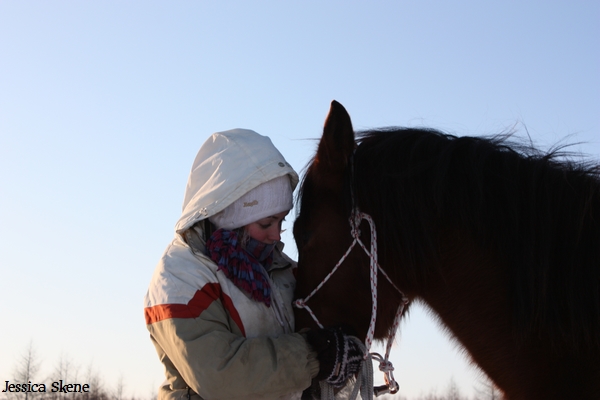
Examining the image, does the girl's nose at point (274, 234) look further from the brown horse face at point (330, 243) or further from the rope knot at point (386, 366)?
the rope knot at point (386, 366)

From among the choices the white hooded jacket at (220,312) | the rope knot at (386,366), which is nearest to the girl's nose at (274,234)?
the white hooded jacket at (220,312)

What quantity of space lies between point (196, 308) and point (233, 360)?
27 centimetres

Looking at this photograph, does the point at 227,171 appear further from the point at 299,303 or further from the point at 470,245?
the point at 470,245

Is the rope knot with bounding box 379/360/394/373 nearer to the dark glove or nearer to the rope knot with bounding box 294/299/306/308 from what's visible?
the dark glove

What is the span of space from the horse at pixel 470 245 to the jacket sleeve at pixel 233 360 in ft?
1.06

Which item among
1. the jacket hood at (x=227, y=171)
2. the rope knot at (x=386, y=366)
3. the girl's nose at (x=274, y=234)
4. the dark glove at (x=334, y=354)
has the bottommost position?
the rope knot at (x=386, y=366)

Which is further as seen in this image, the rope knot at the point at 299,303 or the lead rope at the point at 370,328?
the rope knot at the point at 299,303

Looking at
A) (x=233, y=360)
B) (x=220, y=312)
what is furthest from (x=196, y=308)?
(x=233, y=360)

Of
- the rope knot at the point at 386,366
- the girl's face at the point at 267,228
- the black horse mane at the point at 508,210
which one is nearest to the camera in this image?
the black horse mane at the point at 508,210

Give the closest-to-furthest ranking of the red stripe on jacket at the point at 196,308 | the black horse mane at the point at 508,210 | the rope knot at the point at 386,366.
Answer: the black horse mane at the point at 508,210 → the red stripe on jacket at the point at 196,308 → the rope knot at the point at 386,366

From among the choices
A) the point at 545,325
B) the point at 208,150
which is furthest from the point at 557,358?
the point at 208,150

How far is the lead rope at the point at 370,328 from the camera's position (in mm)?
2354

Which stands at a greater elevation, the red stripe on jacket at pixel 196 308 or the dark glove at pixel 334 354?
the red stripe on jacket at pixel 196 308

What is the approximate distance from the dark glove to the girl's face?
60cm
